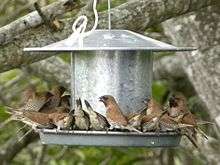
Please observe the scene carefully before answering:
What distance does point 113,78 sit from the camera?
4.63m

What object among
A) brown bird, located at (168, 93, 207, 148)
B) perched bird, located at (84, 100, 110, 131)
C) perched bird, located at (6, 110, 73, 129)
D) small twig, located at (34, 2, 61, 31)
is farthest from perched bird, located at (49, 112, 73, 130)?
small twig, located at (34, 2, 61, 31)

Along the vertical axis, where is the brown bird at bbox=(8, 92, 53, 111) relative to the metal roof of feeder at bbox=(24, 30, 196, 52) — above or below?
below

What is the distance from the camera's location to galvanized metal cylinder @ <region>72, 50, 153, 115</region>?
461 centimetres

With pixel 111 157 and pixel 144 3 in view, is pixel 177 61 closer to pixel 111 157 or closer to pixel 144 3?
pixel 111 157

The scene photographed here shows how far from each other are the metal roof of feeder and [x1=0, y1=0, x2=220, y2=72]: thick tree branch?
0.76m

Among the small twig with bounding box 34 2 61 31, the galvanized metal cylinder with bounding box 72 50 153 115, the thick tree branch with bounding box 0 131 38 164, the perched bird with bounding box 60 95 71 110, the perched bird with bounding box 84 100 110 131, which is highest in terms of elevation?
the small twig with bounding box 34 2 61 31

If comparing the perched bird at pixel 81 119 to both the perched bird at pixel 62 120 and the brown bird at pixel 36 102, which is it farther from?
the brown bird at pixel 36 102

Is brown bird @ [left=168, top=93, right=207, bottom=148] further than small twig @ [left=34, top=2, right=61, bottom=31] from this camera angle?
No

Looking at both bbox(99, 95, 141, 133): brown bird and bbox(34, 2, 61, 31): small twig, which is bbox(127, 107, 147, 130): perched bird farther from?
bbox(34, 2, 61, 31): small twig

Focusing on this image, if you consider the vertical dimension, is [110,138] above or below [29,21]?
below

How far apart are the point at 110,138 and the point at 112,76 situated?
1.73ft

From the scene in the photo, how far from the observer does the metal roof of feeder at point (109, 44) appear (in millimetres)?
4246

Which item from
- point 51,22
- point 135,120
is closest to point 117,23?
point 51,22

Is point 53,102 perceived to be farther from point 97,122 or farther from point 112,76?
point 97,122
